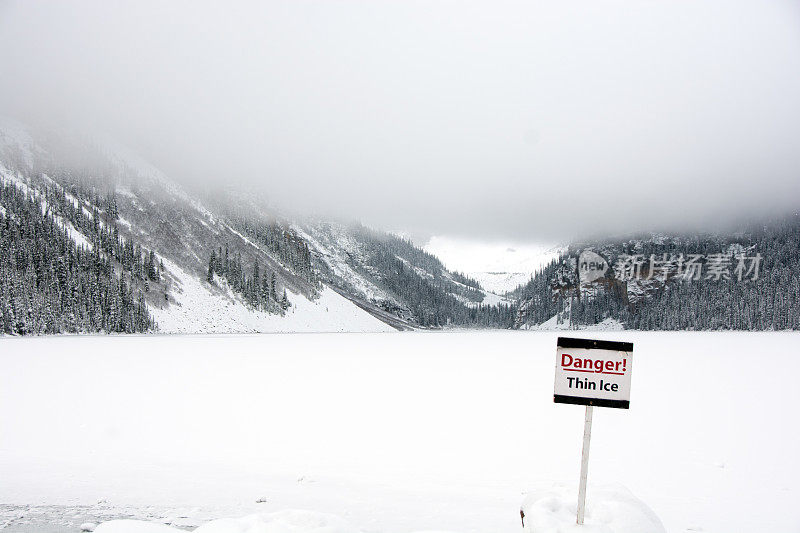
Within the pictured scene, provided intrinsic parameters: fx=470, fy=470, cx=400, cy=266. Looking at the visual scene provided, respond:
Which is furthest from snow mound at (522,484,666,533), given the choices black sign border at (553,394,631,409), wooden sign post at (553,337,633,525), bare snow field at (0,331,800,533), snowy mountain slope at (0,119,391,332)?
snowy mountain slope at (0,119,391,332)

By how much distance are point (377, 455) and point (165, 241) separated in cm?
15612

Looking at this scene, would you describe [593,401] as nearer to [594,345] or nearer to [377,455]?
[594,345]

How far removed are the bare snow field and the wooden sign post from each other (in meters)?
1.75

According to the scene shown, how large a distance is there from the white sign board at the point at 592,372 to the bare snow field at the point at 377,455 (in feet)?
5.79

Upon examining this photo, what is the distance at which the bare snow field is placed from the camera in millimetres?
9797

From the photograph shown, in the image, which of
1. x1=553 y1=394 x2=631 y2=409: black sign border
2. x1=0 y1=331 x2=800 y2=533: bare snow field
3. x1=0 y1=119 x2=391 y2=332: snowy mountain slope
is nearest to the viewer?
x1=553 y1=394 x2=631 y2=409: black sign border

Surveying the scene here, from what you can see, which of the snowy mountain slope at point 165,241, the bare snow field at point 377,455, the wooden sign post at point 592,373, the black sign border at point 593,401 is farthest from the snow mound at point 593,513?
the snowy mountain slope at point 165,241

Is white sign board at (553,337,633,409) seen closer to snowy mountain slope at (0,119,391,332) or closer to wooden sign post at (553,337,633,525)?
wooden sign post at (553,337,633,525)

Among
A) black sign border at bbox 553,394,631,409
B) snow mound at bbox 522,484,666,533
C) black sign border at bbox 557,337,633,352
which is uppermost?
black sign border at bbox 557,337,633,352

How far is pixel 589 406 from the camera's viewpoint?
7668 millimetres

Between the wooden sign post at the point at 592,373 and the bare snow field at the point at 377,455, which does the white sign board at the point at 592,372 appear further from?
the bare snow field at the point at 377,455

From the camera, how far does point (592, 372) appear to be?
7.56 metres

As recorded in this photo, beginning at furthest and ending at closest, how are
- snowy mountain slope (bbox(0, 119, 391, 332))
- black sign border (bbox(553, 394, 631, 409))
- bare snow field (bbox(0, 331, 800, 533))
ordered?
snowy mountain slope (bbox(0, 119, 391, 332))
bare snow field (bbox(0, 331, 800, 533))
black sign border (bbox(553, 394, 631, 409))

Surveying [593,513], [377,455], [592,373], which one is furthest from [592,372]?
[377,455]
